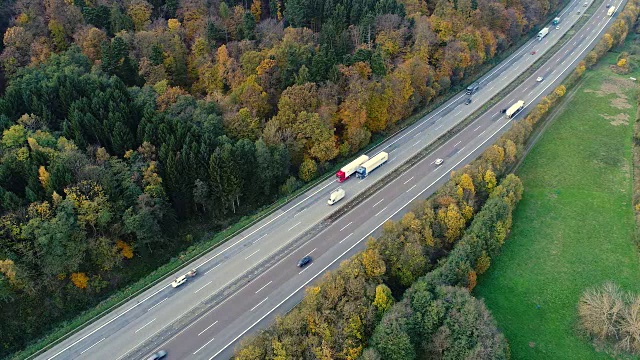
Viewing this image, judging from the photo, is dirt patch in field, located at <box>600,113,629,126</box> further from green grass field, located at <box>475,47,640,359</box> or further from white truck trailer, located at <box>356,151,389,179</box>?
white truck trailer, located at <box>356,151,389,179</box>

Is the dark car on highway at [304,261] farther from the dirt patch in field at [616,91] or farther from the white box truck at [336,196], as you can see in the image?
the dirt patch in field at [616,91]

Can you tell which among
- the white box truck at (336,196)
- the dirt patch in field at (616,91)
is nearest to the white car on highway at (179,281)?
the white box truck at (336,196)

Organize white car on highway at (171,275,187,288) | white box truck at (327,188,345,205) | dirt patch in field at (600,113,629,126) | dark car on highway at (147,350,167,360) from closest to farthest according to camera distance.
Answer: dark car on highway at (147,350,167,360)
white car on highway at (171,275,187,288)
white box truck at (327,188,345,205)
dirt patch in field at (600,113,629,126)

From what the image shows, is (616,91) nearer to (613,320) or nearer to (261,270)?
(613,320)

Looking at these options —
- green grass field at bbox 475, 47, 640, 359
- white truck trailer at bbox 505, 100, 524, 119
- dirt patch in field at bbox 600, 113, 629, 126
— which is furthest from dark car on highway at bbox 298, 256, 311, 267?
dirt patch in field at bbox 600, 113, 629, 126

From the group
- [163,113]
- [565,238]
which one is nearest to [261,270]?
[163,113]

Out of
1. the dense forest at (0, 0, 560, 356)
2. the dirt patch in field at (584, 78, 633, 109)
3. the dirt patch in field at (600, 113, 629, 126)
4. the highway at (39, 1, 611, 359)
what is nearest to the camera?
the highway at (39, 1, 611, 359)
